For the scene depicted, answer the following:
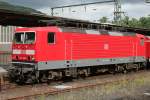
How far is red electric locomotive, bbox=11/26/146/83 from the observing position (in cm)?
1944

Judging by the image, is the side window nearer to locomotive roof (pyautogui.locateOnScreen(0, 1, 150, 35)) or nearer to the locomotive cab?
the locomotive cab

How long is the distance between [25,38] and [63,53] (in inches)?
93.3

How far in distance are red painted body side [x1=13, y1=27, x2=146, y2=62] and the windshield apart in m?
0.23

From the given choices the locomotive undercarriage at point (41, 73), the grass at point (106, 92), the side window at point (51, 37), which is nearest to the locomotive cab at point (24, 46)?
the locomotive undercarriage at point (41, 73)

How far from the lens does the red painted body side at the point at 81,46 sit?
19.5 metres

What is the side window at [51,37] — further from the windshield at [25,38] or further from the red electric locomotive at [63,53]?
the windshield at [25,38]

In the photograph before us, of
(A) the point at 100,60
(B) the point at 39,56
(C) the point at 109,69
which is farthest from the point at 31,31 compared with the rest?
(C) the point at 109,69

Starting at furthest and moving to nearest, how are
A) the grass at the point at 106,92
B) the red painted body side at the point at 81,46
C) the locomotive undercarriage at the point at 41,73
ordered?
the red painted body side at the point at 81,46 → the locomotive undercarriage at the point at 41,73 → the grass at the point at 106,92

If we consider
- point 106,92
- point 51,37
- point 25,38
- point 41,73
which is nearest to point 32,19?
point 25,38

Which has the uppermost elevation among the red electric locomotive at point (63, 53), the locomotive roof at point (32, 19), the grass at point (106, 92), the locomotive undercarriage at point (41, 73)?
the locomotive roof at point (32, 19)

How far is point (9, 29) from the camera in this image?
33.4 metres

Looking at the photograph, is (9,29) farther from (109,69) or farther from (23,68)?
(23,68)

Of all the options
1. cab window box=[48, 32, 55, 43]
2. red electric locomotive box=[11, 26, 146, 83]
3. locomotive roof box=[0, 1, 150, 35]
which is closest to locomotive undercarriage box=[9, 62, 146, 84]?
red electric locomotive box=[11, 26, 146, 83]

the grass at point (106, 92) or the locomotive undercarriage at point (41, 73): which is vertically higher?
the locomotive undercarriage at point (41, 73)
